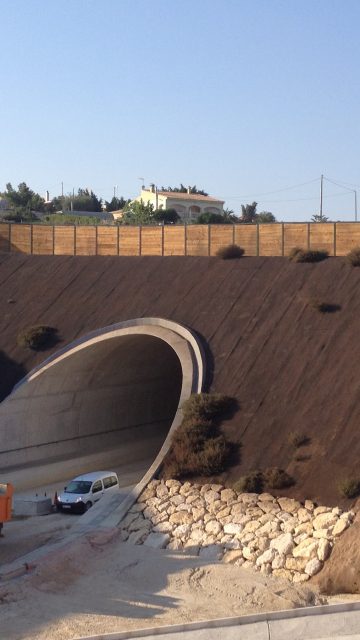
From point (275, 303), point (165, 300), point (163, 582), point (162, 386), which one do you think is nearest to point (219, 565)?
point (163, 582)

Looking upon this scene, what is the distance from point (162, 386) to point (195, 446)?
19.7 m

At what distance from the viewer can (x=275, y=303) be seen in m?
40.1

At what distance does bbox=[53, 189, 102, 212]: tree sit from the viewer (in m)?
140

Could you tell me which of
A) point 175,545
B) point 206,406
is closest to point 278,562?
point 175,545

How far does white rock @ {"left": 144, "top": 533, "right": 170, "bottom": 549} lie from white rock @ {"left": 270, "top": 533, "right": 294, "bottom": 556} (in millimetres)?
3592

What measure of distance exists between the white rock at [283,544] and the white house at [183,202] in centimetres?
8938

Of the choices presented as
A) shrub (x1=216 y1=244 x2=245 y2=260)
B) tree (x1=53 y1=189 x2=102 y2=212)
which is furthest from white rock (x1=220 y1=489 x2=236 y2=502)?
tree (x1=53 y1=189 x2=102 y2=212)

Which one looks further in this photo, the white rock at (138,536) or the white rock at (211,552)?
the white rock at (138,536)

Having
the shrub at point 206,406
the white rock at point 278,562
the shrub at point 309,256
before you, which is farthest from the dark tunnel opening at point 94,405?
the white rock at point 278,562

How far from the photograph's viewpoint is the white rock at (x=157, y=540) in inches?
1123

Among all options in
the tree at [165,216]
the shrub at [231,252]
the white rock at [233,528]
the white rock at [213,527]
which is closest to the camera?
the white rock at [233,528]

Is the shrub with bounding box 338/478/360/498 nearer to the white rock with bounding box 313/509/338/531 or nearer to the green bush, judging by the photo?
the white rock with bounding box 313/509/338/531

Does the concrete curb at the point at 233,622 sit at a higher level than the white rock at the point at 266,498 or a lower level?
lower

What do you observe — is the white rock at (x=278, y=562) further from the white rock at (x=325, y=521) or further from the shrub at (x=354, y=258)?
the shrub at (x=354, y=258)
